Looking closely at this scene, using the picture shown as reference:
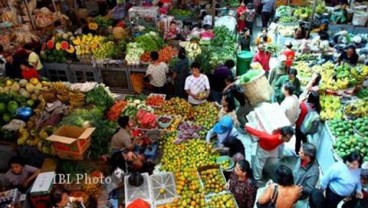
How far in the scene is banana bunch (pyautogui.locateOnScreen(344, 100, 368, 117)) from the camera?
529cm

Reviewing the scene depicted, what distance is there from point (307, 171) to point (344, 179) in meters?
0.41

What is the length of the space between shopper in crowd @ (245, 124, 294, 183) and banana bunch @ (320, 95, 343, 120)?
1419 millimetres

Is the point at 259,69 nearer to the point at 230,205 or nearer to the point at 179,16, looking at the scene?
the point at 230,205

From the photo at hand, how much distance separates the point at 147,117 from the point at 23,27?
5.10 metres

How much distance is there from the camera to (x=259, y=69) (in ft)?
20.5

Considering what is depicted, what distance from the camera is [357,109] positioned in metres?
5.35

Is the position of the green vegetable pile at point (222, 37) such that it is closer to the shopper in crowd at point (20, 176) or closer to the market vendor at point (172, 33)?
the market vendor at point (172, 33)

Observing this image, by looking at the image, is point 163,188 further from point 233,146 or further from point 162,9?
point 162,9

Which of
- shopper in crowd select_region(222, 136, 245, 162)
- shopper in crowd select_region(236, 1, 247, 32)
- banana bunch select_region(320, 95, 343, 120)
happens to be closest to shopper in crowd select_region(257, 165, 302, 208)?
shopper in crowd select_region(222, 136, 245, 162)

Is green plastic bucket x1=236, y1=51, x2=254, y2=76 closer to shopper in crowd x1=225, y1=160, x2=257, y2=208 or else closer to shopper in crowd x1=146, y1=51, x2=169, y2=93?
shopper in crowd x1=146, y1=51, x2=169, y2=93

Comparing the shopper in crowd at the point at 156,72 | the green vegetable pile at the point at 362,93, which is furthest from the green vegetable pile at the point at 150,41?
the green vegetable pile at the point at 362,93

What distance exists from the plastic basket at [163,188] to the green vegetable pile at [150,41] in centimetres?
364

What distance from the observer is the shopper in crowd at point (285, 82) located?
5.92 m

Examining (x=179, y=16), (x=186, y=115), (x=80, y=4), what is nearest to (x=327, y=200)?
(x=186, y=115)
